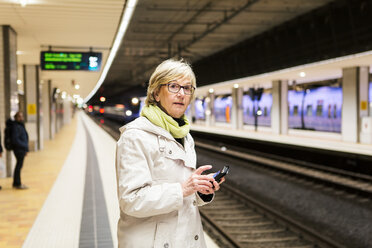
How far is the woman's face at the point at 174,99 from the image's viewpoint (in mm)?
1866

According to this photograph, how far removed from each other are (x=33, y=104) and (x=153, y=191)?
15145 mm

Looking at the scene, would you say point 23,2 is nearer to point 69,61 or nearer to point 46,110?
point 69,61

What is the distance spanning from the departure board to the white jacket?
10320 mm

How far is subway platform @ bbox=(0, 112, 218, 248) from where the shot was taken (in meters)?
4.86

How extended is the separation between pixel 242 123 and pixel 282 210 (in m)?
22.5

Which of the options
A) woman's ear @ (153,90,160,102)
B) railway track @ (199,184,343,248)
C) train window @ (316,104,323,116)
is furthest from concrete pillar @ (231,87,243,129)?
woman's ear @ (153,90,160,102)

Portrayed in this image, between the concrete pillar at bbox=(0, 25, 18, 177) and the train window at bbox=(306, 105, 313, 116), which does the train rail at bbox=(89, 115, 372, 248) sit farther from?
the train window at bbox=(306, 105, 313, 116)

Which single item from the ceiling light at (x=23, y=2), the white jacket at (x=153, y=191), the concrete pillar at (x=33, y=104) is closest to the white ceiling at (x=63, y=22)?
the ceiling light at (x=23, y=2)

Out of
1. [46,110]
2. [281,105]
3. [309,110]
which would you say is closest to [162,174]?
[46,110]

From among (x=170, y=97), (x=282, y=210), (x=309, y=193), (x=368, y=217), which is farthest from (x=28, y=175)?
(x=170, y=97)

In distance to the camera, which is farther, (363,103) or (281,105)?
(281,105)

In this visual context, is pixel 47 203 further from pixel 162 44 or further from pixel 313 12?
pixel 162 44

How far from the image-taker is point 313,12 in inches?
525

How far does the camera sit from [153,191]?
1684 millimetres
